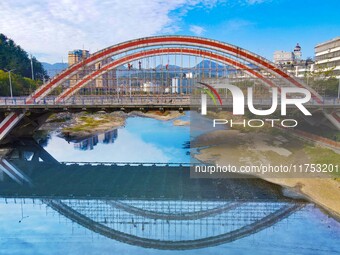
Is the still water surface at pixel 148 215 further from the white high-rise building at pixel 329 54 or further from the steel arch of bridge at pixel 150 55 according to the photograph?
the white high-rise building at pixel 329 54

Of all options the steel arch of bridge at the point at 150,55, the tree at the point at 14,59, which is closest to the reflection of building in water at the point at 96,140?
the steel arch of bridge at the point at 150,55

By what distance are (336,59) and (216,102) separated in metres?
53.1

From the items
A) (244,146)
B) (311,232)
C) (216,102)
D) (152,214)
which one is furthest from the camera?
(244,146)

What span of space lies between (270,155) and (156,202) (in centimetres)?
1641

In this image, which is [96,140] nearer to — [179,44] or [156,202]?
[179,44]

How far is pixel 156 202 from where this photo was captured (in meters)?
24.2

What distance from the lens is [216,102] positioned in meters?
37.0

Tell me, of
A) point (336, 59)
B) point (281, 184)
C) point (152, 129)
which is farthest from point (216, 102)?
point (336, 59)

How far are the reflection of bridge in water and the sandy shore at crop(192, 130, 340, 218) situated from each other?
5.97ft

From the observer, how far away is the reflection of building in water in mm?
46550

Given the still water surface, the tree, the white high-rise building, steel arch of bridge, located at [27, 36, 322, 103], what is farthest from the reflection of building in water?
the white high-rise building

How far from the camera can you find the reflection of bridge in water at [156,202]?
2031cm

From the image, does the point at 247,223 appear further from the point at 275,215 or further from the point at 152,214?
the point at 152,214

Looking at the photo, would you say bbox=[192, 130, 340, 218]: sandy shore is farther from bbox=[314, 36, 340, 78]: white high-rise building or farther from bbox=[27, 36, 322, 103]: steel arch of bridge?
bbox=[314, 36, 340, 78]: white high-rise building
